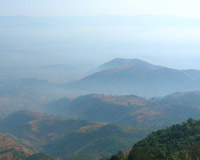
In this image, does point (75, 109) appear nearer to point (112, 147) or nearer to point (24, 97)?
point (24, 97)

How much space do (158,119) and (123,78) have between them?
101 metres

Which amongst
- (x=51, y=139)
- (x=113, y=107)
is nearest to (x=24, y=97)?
(x=113, y=107)

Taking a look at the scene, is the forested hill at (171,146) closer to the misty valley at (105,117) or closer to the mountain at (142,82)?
the misty valley at (105,117)

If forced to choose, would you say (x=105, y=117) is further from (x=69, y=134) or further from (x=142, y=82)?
(x=142, y=82)

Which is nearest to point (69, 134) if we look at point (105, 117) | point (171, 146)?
point (105, 117)

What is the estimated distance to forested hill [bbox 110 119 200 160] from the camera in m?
27.1

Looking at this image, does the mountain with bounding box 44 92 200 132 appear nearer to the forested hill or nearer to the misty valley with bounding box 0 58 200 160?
the misty valley with bounding box 0 58 200 160

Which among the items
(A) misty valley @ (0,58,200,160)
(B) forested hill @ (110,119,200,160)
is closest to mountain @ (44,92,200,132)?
(A) misty valley @ (0,58,200,160)

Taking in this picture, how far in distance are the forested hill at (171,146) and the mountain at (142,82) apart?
135163mm

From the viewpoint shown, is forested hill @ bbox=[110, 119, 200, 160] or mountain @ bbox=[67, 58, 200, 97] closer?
forested hill @ bbox=[110, 119, 200, 160]

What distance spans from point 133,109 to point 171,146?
73591 millimetres

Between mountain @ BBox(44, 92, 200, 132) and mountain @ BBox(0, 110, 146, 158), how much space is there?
1109cm

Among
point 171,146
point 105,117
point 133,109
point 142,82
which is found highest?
point 171,146

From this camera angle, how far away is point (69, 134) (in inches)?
3125
